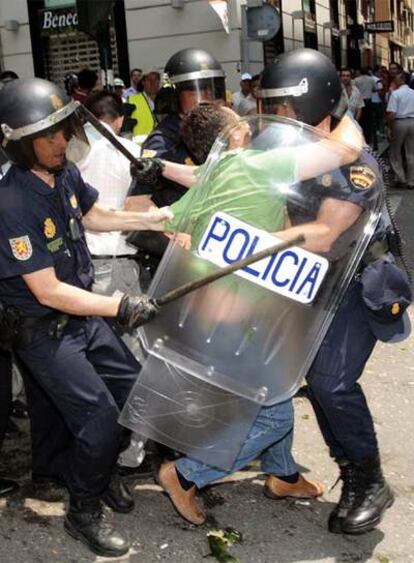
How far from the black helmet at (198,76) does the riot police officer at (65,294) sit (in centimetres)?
80

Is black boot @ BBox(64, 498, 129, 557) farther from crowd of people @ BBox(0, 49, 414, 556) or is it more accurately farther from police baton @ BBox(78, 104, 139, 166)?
police baton @ BBox(78, 104, 139, 166)

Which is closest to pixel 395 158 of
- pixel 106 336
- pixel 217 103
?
pixel 217 103

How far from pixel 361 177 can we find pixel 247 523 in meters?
1.54

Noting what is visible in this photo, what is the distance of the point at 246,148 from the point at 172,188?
36.3 inches

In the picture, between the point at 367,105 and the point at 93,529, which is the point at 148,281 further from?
the point at 367,105

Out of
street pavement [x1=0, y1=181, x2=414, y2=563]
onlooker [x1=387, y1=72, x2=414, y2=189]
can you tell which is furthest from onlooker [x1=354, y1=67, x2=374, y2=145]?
street pavement [x1=0, y1=181, x2=414, y2=563]

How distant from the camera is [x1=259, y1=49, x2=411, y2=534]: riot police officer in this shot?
9.32 feet

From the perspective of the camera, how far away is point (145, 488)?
11.6 ft

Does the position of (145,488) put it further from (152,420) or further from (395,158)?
(395,158)

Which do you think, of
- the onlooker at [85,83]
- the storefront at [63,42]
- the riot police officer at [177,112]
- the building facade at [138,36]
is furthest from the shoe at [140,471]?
the storefront at [63,42]

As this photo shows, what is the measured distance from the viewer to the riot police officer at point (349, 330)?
284cm

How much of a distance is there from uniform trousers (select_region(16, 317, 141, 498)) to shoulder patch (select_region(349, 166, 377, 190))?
3.86 ft

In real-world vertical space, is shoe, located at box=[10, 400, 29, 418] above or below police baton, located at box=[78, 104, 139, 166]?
below

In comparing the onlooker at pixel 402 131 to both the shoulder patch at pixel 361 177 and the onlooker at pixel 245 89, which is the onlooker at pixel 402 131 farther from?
the shoulder patch at pixel 361 177
